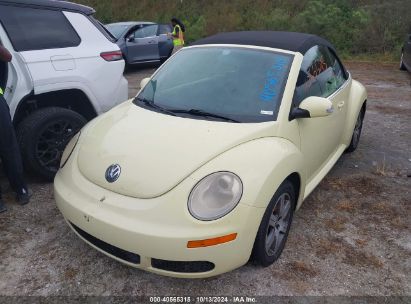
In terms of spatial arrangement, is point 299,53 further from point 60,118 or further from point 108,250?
point 60,118

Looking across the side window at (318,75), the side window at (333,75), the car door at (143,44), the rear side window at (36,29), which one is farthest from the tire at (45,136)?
the car door at (143,44)

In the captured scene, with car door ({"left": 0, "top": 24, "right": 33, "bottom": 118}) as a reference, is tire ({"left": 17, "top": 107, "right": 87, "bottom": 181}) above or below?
below

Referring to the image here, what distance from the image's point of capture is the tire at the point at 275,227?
8.36ft

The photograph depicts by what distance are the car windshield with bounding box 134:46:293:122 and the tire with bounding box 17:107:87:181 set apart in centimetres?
97

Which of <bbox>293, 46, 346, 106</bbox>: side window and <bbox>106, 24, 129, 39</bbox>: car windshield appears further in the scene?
<bbox>106, 24, 129, 39</bbox>: car windshield

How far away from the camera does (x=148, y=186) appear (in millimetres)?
2469

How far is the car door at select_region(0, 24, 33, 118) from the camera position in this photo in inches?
145

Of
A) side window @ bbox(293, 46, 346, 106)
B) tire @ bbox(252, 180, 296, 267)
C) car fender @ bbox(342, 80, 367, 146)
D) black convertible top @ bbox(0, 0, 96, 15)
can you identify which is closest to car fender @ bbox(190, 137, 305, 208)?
tire @ bbox(252, 180, 296, 267)

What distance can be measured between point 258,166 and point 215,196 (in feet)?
1.18

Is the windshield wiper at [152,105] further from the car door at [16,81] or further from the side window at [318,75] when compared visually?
the car door at [16,81]

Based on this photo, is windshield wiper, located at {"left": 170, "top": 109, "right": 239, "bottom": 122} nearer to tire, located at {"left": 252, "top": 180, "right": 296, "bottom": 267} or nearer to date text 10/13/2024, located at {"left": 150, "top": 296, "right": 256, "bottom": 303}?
tire, located at {"left": 252, "top": 180, "right": 296, "bottom": 267}

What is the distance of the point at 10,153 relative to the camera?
3508mm

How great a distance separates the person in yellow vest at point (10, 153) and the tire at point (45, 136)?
265 mm

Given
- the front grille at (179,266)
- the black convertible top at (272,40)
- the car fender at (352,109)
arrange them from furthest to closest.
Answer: the car fender at (352,109), the black convertible top at (272,40), the front grille at (179,266)
